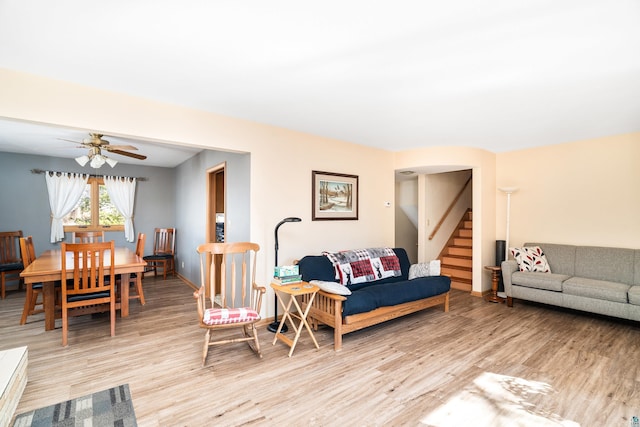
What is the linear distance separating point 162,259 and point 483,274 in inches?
232

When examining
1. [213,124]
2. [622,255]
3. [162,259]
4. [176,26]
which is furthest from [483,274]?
[162,259]

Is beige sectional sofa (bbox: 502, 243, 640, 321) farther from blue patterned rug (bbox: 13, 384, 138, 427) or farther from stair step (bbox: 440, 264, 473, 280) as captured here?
blue patterned rug (bbox: 13, 384, 138, 427)

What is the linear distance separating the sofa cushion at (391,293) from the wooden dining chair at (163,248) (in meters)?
4.44

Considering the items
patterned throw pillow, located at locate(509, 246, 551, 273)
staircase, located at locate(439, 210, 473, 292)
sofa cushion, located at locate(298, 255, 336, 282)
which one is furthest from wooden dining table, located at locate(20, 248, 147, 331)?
patterned throw pillow, located at locate(509, 246, 551, 273)

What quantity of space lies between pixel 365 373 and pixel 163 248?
5.28 m

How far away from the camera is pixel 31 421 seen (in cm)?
183

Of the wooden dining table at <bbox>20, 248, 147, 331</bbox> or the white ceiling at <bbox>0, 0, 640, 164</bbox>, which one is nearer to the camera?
the white ceiling at <bbox>0, 0, 640, 164</bbox>

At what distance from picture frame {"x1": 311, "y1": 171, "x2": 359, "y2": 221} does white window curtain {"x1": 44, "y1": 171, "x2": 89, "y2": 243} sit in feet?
15.6

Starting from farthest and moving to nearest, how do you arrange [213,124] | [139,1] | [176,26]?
1. [213,124]
2. [176,26]
3. [139,1]

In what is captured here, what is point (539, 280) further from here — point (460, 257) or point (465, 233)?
point (465, 233)

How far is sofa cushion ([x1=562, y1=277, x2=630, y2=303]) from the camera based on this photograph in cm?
338

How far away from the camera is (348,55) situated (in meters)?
2.02

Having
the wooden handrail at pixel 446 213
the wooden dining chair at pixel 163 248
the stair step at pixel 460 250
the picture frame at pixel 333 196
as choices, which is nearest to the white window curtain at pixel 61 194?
the wooden dining chair at pixel 163 248

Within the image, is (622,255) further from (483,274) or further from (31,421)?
(31,421)
